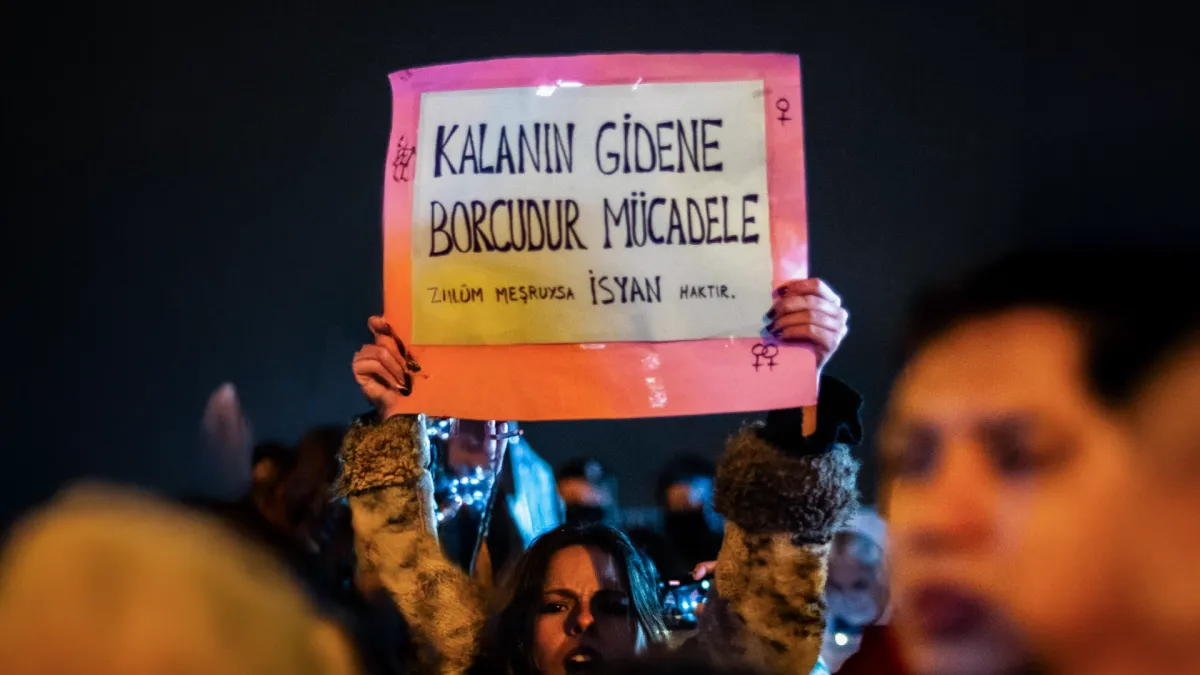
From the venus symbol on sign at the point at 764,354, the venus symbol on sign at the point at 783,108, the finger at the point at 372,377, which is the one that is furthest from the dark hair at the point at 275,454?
the venus symbol on sign at the point at 783,108

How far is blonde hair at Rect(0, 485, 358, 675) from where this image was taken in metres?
0.88

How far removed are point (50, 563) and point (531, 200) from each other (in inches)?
26.2

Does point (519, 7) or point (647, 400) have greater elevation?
point (519, 7)

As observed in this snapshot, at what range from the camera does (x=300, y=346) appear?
0.91 metres

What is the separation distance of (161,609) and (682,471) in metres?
0.56

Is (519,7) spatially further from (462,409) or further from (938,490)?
(938,490)

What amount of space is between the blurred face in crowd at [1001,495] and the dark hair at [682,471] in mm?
170

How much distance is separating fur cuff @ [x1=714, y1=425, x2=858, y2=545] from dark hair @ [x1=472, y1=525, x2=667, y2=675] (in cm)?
11

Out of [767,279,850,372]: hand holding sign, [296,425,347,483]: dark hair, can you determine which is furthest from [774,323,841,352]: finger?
[296,425,347,483]: dark hair

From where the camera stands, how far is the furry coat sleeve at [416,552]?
84cm

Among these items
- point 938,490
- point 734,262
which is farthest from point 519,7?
point 938,490

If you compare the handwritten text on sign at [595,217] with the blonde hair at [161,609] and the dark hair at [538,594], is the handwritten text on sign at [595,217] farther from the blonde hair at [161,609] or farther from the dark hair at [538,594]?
the blonde hair at [161,609]

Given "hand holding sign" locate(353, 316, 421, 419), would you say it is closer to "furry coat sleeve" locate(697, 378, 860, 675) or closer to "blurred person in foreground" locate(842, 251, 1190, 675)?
"furry coat sleeve" locate(697, 378, 860, 675)

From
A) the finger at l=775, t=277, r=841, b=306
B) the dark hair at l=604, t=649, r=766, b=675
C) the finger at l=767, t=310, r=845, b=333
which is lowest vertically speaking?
the dark hair at l=604, t=649, r=766, b=675
